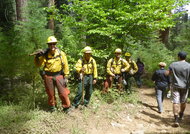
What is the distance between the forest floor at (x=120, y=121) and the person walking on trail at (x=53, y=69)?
30.0 inches

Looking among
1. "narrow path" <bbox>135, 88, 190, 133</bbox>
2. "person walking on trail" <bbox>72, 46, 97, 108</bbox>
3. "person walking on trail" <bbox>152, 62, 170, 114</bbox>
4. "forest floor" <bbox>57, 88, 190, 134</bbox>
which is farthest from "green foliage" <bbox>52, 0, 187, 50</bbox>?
"narrow path" <bbox>135, 88, 190, 133</bbox>

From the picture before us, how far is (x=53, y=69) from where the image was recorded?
5352 millimetres

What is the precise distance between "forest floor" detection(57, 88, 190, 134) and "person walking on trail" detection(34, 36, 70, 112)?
76 centimetres

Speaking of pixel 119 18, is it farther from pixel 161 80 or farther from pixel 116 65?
pixel 161 80

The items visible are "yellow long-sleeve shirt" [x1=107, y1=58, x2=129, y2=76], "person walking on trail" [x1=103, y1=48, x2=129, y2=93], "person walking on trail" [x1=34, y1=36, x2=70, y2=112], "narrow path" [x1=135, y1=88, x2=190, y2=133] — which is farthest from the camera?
"yellow long-sleeve shirt" [x1=107, y1=58, x2=129, y2=76]

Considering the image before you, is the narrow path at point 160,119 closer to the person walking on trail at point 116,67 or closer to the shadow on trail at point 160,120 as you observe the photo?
the shadow on trail at point 160,120

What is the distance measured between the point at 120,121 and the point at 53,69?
2.96m

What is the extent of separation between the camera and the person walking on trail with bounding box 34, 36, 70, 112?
5.24 meters

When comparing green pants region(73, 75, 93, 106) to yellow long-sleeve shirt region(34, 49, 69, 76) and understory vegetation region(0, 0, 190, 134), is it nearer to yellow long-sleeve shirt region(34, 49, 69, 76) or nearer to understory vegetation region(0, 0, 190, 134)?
understory vegetation region(0, 0, 190, 134)

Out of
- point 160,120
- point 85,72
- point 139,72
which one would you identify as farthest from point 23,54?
point 139,72

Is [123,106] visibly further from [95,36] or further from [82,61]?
[95,36]

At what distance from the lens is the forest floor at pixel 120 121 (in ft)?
16.7

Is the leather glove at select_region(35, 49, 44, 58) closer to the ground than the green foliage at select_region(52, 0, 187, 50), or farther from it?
closer to the ground

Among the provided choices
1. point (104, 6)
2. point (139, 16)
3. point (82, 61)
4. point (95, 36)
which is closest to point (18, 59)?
point (82, 61)
